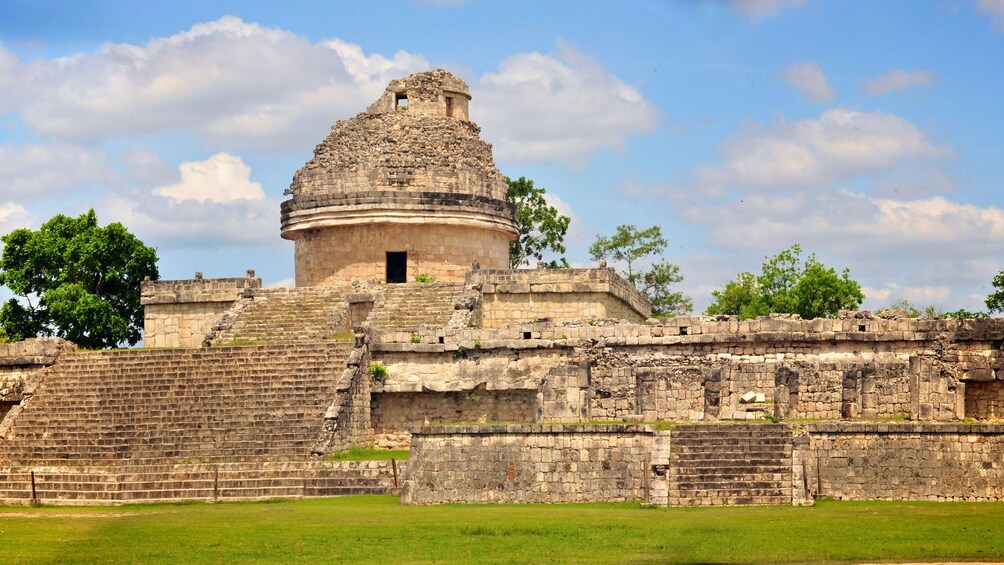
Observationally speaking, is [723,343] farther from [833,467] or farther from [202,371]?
[202,371]

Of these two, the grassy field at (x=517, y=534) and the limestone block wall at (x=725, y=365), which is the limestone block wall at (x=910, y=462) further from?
the limestone block wall at (x=725, y=365)

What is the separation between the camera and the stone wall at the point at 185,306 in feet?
128

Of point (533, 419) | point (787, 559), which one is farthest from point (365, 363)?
point (787, 559)

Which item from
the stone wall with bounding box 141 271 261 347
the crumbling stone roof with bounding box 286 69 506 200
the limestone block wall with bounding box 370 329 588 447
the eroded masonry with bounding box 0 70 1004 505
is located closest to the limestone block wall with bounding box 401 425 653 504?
the eroded masonry with bounding box 0 70 1004 505

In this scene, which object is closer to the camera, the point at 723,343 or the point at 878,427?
the point at 878,427

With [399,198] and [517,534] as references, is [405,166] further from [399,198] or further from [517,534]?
[517,534]

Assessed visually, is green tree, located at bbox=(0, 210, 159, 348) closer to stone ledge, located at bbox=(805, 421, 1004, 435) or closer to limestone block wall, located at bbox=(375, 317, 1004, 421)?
limestone block wall, located at bbox=(375, 317, 1004, 421)

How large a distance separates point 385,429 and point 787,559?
1358 cm

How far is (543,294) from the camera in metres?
37.2

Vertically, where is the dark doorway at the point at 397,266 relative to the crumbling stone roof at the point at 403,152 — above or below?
below

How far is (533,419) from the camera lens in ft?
105

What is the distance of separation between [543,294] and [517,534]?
49.4ft

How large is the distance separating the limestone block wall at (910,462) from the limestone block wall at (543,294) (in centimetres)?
1108

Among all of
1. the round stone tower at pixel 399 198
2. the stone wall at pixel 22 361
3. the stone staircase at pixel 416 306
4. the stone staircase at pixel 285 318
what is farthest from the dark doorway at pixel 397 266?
the stone wall at pixel 22 361
